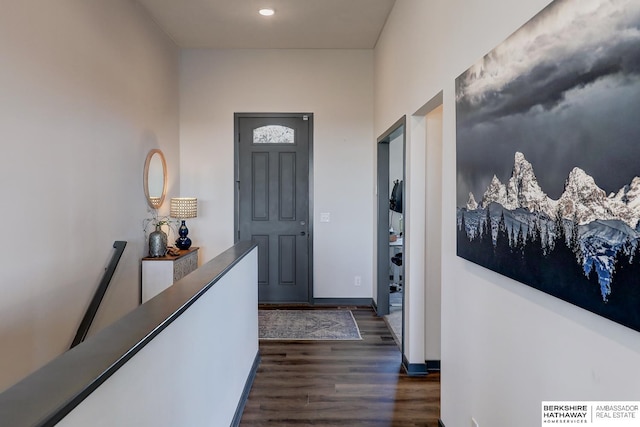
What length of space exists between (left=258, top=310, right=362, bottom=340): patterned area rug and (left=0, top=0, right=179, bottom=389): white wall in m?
1.37

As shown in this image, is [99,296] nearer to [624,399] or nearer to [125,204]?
[125,204]

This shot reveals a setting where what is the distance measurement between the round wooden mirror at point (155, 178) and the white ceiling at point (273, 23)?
137cm

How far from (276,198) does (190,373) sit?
341 centimetres

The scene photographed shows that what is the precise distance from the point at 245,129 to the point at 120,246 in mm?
2185

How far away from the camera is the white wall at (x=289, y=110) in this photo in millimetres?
4664

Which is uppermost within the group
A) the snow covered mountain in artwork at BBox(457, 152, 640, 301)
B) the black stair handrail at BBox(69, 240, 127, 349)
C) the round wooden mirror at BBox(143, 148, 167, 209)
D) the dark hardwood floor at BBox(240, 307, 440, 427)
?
the round wooden mirror at BBox(143, 148, 167, 209)

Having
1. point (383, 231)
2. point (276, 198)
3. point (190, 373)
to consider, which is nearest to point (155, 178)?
point (276, 198)

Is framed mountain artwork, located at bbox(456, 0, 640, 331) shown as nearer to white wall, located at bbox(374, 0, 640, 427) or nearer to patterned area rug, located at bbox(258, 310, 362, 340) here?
white wall, located at bbox(374, 0, 640, 427)

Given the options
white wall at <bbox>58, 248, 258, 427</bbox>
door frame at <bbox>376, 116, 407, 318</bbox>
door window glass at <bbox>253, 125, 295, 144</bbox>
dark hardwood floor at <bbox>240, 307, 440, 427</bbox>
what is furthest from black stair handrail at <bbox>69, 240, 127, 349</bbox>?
door frame at <bbox>376, 116, 407, 318</bbox>

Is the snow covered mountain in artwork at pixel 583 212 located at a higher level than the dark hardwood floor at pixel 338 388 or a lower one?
higher

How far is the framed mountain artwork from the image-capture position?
2.77 ft

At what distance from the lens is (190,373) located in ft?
4.80

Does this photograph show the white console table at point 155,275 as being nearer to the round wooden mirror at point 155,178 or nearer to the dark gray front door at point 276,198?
the round wooden mirror at point 155,178

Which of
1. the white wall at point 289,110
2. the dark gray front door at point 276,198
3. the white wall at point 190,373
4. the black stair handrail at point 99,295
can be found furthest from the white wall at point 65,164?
the dark gray front door at point 276,198
